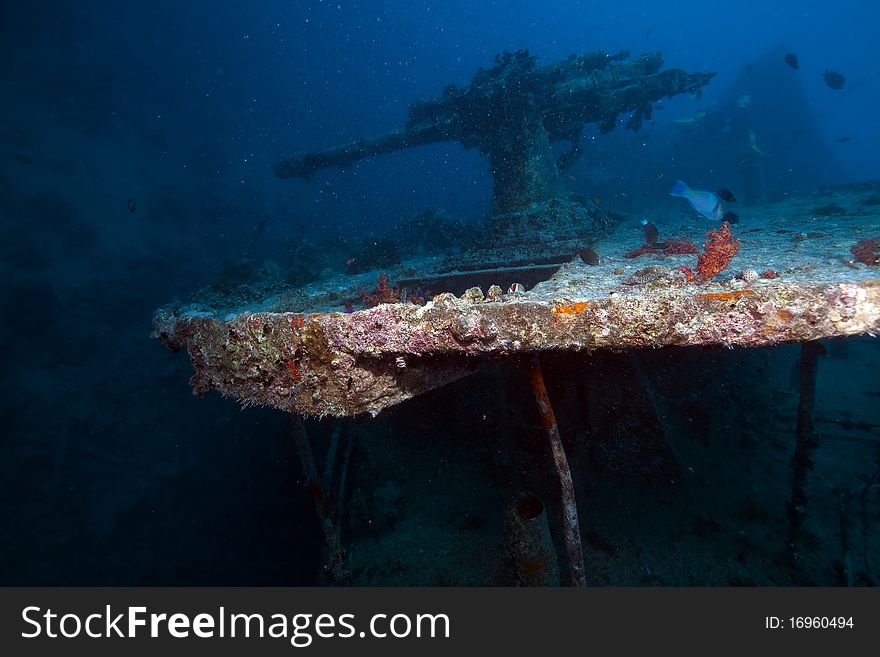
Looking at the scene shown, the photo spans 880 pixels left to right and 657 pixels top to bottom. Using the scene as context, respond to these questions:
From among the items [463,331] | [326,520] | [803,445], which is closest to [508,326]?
[463,331]

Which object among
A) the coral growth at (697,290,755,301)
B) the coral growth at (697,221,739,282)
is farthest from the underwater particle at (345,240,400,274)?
the coral growth at (697,290,755,301)

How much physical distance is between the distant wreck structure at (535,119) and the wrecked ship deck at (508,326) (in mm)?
3932

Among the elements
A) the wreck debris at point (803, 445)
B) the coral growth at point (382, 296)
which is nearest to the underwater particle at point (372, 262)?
the coral growth at point (382, 296)

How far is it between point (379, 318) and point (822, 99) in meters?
174

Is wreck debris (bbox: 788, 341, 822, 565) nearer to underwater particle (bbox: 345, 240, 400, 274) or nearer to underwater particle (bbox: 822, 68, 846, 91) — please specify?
underwater particle (bbox: 345, 240, 400, 274)

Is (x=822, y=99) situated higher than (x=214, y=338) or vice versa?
(x=822, y=99)

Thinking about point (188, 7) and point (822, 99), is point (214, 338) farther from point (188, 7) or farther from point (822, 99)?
point (822, 99)

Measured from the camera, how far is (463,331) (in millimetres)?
2148

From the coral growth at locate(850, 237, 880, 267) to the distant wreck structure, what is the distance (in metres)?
4.33

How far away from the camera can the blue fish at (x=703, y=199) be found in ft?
13.6

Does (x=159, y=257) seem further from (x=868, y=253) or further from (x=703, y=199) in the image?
(x=868, y=253)

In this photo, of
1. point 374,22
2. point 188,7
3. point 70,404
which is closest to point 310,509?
point 70,404

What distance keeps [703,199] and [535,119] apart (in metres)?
5.44

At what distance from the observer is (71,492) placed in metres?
11.2
